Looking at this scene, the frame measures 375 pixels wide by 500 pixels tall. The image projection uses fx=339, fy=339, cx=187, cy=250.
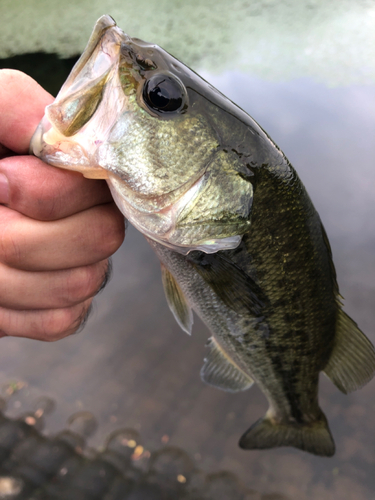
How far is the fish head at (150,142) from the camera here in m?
0.71

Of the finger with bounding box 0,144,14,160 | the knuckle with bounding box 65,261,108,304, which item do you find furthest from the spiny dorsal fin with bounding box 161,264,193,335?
the finger with bounding box 0,144,14,160

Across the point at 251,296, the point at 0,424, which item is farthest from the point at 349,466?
the point at 0,424

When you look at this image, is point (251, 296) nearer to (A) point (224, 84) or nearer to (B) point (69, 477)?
(B) point (69, 477)

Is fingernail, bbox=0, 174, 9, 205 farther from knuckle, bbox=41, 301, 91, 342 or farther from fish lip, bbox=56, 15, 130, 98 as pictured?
knuckle, bbox=41, 301, 91, 342

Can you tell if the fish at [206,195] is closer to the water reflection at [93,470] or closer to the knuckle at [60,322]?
the knuckle at [60,322]

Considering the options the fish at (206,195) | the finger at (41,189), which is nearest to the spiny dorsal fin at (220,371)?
the fish at (206,195)

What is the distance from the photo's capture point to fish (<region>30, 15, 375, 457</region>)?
0.73 m

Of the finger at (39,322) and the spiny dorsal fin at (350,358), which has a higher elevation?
the spiny dorsal fin at (350,358)

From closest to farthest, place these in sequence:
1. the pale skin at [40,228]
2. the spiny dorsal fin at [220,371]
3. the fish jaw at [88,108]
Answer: the fish jaw at [88,108]
the pale skin at [40,228]
the spiny dorsal fin at [220,371]

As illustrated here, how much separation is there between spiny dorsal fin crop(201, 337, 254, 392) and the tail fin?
11.1 inches

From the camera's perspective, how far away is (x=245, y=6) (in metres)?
6.97

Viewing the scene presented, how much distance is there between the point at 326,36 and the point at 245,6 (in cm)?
210

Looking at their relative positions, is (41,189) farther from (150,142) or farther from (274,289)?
(274,289)

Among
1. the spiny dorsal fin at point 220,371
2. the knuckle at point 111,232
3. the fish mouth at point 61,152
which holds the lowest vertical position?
the spiny dorsal fin at point 220,371
